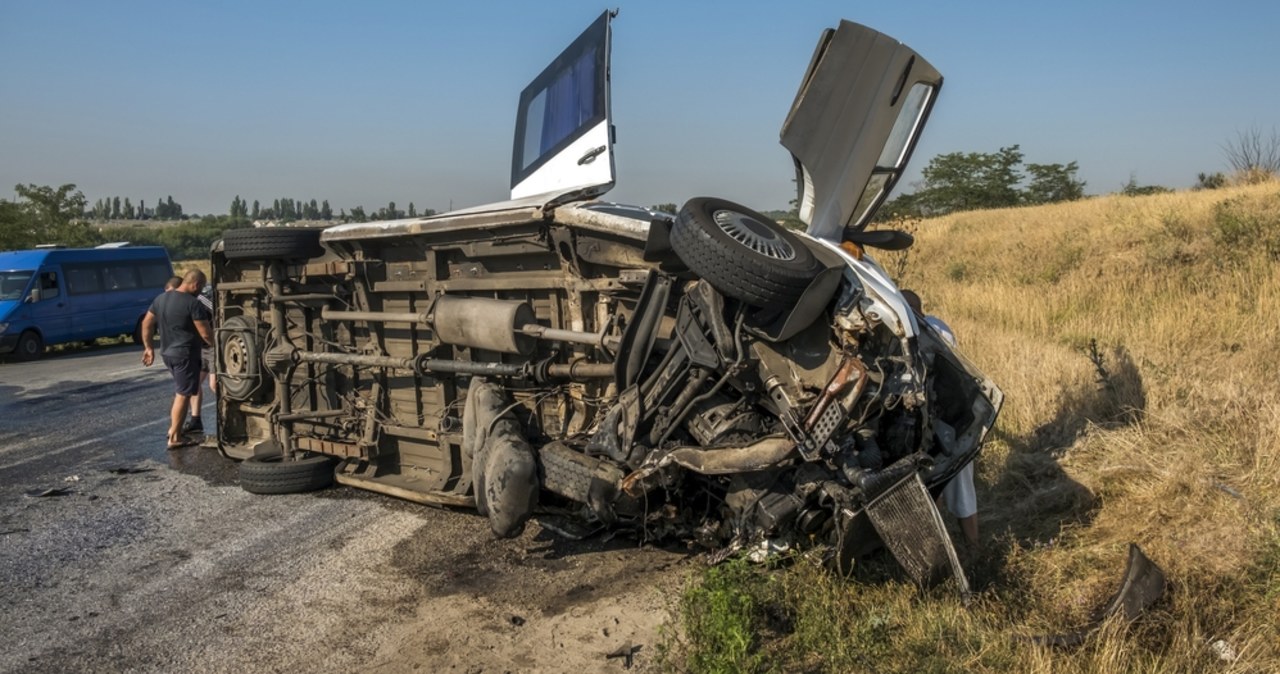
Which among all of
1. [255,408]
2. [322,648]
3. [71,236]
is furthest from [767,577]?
[71,236]

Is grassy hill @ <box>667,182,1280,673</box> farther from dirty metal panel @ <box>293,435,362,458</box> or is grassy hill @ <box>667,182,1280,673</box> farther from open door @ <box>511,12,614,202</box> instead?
dirty metal panel @ <box>293,435,362,458</box>

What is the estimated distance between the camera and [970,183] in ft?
114

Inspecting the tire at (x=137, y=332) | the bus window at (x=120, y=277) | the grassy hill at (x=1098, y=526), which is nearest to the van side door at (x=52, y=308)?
the bus window at (x=120, y=277)

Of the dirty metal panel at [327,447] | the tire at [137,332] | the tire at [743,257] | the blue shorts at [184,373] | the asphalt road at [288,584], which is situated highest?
the tire at [743,257]

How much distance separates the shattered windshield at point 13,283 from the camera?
18000 millimetres

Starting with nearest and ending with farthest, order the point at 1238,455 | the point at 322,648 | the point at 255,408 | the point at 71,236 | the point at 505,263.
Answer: the point at 322,648 → the point at 1238,455 → the point at 505,263 → the point at 255,408 → the point at 71,236

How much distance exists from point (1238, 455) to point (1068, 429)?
129 centimetres

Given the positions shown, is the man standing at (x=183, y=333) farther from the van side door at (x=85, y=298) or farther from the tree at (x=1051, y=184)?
the tree at (x=1051, y=184)

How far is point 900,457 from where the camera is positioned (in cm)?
458

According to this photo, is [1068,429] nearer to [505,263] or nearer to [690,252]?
[690,252]

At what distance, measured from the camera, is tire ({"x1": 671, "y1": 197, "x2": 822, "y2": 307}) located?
421cm

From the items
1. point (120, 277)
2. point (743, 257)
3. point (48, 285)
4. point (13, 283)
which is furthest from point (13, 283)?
point (743, 257)

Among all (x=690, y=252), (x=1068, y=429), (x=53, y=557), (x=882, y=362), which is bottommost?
(x=53, y=557)

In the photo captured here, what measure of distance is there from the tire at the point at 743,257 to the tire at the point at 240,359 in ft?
15.8
